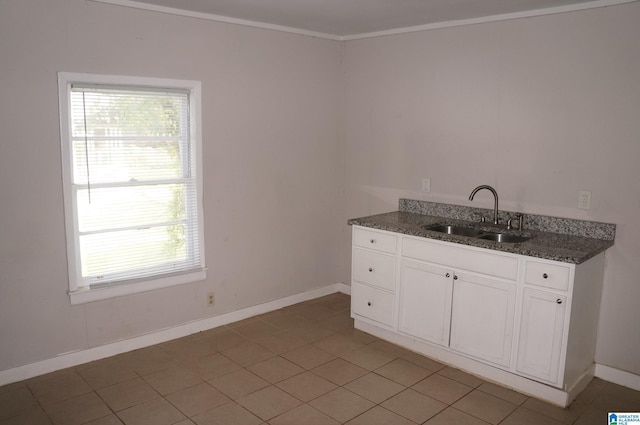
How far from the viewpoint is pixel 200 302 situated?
405 centimetres

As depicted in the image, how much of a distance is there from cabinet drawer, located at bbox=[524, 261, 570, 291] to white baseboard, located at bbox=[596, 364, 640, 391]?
2.88ft

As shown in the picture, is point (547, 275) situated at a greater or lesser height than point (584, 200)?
lesser

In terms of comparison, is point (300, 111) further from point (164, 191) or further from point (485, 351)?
point (485, 351)

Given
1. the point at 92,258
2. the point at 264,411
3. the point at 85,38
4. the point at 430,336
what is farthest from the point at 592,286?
the point at 85,38

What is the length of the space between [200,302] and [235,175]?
3.42 feet

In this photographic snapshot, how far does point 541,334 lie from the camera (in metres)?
3.00

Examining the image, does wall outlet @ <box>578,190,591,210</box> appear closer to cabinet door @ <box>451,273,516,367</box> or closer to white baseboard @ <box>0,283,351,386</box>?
cabinet door @ <box>451,273,516,367</box>

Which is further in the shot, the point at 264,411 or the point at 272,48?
the point at 272,48

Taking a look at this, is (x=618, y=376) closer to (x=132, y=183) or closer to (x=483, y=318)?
(x=483, y=318)

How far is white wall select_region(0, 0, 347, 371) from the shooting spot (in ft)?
10.3

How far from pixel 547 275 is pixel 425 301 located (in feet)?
2.88

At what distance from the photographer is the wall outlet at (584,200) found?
3316mm

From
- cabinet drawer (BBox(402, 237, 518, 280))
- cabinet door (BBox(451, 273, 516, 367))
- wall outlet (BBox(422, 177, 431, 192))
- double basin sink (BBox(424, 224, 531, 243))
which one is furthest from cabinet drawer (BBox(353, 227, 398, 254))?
wall outlet (BBox(422, 177, 431, 192))

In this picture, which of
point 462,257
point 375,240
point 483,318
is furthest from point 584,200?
point 375,240
